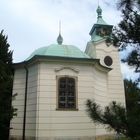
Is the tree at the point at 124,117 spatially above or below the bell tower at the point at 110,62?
below

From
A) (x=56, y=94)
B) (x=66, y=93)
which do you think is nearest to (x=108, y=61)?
(x=66, y=93)

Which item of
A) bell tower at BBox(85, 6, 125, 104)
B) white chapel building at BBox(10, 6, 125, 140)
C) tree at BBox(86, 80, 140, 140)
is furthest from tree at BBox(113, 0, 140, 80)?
bell tower at BBox(85, 6, 125, 104)

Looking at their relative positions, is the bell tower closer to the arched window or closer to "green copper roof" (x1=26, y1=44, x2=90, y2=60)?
"green copper roof" (x1=26, y1=44, x2=90, y2=60)

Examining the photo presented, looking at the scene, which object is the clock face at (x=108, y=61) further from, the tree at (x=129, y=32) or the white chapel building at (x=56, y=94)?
the tree at (x=129, y=32)

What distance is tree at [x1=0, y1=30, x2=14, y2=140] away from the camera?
55.9 feet

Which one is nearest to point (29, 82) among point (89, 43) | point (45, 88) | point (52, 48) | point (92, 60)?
point (45, 88)

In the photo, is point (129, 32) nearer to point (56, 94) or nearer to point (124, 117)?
point (124, 117)

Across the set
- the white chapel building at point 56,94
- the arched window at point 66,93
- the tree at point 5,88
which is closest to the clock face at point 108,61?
the white chapel building at point 56,94

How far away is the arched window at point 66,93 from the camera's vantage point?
1747cm

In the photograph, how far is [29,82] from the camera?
1852 cm

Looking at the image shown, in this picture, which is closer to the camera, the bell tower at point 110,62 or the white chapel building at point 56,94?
the white chapel building at point 56,94

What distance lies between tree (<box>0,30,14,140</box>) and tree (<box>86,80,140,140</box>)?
10.6m

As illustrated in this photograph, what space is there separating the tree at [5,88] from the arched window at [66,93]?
3.20 m

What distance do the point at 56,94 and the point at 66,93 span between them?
0.67 m
